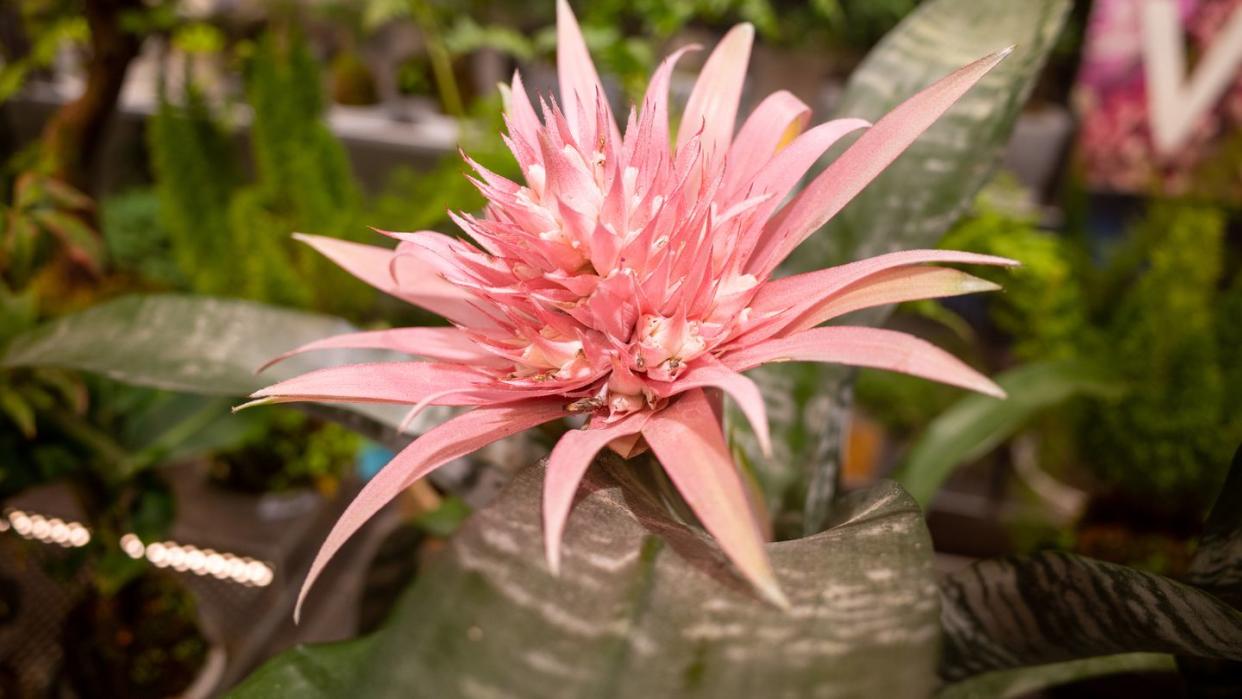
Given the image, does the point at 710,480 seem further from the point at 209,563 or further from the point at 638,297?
the point at 209,563

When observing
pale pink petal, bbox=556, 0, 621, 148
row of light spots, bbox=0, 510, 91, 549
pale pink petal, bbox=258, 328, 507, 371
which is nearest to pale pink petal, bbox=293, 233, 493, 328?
pale pink petal, bbox=258, 328, 507, 371

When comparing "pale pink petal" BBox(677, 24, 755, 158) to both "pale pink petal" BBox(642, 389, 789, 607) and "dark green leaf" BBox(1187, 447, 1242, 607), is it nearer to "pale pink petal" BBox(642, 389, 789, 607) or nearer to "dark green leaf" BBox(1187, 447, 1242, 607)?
"pale pink petal" BBox(642, 389, 789, 607)

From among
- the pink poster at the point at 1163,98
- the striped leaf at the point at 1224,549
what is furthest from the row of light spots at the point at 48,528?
the pink poster at the point at 1163,98

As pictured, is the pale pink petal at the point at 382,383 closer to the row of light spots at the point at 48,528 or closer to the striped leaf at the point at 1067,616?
the striped leaf at the point at 1067,616

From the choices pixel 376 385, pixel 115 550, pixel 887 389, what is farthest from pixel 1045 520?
pixel 115 550

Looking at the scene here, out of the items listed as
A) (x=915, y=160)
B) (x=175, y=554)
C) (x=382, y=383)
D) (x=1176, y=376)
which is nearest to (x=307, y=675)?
(x=382, y=383)

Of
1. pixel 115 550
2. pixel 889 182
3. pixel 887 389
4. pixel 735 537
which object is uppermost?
pixel 889 182

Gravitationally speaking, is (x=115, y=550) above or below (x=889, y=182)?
below

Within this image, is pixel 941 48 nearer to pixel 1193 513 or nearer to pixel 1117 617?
pixel 1117 617
